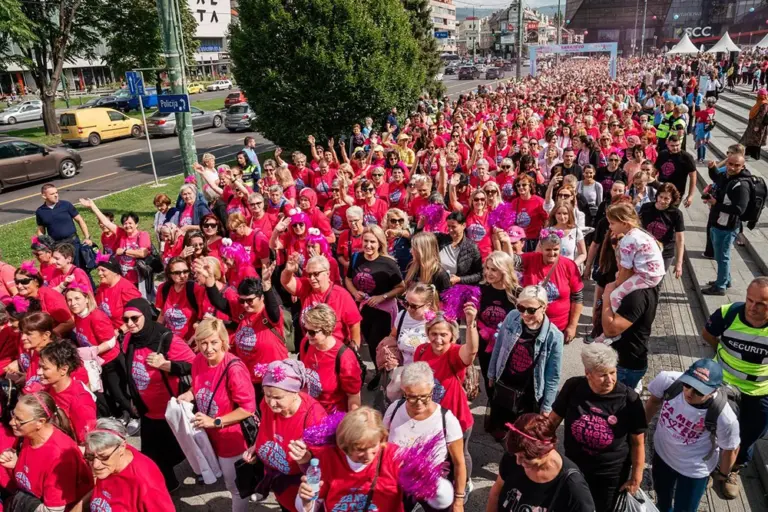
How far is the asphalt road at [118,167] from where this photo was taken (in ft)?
51.8

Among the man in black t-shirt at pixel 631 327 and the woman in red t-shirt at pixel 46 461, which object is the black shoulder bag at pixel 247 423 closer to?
the woman in red t-shirt at pixel 46 461

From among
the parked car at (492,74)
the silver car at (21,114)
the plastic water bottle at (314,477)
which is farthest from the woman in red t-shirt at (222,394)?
the parked car at (492,74)

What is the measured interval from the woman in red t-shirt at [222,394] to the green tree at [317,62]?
12.1m

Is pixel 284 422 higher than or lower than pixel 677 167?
lower

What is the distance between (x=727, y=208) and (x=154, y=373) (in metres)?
6.53

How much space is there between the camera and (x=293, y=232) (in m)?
5.90

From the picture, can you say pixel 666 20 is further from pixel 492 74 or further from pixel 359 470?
pixel 359 470

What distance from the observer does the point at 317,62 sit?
47.2ft

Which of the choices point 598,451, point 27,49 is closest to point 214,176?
point 598,451

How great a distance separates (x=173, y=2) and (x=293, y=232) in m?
6.94

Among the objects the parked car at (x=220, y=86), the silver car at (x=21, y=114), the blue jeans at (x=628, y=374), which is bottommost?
the blue jeans at (x=628, y=374)

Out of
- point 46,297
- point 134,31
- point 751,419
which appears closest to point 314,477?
point 751,419

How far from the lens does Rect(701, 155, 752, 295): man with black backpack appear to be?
6.44m

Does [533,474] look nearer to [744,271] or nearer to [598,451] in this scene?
[598,451]
